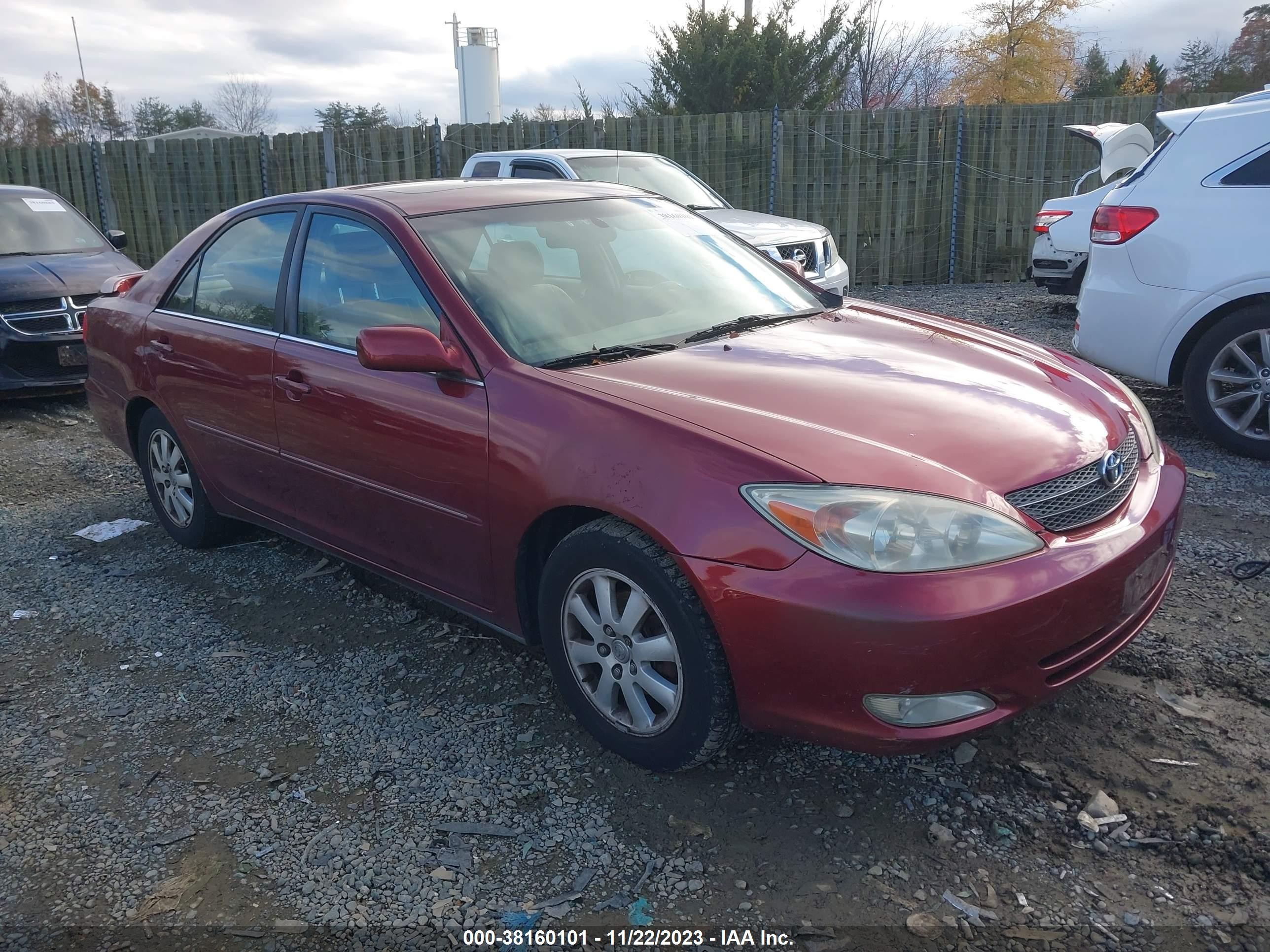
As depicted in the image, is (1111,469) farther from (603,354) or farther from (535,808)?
(535,808)

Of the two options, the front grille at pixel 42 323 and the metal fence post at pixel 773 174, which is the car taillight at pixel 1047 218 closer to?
the metal fence post at pixel 773 174

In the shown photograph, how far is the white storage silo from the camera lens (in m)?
39.0

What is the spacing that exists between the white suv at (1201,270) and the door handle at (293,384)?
14.9ft

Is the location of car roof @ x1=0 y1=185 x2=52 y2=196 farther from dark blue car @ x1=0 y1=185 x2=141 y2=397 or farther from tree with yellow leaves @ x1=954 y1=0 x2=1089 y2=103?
tree with yellow leaves @ x1=954 y1=0 x2=1089 y2=103

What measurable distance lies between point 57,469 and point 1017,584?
20.3 feet

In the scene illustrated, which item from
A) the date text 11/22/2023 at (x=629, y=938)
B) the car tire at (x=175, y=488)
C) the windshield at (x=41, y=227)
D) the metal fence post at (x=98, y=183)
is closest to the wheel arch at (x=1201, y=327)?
the date text 11/22/2023 at (x=629, y=938)

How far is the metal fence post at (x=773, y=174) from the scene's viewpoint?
13.6 m

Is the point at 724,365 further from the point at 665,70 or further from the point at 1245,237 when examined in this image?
the point at 665,70

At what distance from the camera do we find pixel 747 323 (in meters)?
3.69

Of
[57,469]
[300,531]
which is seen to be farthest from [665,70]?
[300,531]

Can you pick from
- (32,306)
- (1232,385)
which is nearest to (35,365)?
(32,306)

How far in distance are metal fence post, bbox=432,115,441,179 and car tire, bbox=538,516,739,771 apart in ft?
42.9

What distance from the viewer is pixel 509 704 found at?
133 inches

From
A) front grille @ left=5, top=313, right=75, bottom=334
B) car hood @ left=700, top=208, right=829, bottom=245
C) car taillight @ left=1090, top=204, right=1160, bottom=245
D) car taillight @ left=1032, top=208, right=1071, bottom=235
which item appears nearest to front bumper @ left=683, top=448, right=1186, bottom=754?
car taillight @ left=1090, top=204, right=1160, bottom=245
